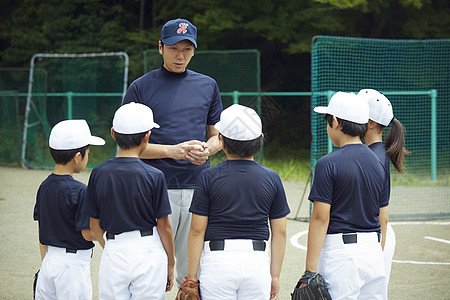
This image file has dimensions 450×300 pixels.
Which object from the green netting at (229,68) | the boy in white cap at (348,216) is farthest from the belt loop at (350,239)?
the green netting at (229,68)

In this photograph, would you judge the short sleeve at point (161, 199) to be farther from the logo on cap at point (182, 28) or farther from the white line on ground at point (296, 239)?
the white line on ground at point (296, 239)

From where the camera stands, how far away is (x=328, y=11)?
18.2m

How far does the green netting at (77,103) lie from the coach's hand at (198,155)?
1182 cm

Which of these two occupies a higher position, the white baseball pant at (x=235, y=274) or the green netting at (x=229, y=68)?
the green netting at (x=229, y=68)

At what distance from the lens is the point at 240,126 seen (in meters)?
3.44

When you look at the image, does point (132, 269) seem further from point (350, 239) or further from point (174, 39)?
point (174, 39)

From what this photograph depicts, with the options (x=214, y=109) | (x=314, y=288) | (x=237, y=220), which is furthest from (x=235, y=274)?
(x=214, y=109)

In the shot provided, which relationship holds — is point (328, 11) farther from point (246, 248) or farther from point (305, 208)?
point (246, 248)

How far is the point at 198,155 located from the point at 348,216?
1039 millimetres

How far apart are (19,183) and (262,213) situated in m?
10.5

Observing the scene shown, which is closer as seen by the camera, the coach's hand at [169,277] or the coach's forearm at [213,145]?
the coach's hand at [169,277]

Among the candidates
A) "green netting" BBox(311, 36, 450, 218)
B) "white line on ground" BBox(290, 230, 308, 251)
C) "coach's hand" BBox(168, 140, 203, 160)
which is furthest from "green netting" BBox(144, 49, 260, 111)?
"coach's hand" BBox(168, 140, 203, 160)

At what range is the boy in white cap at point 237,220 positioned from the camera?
3.33 m

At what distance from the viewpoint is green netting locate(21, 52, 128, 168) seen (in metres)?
15.6
